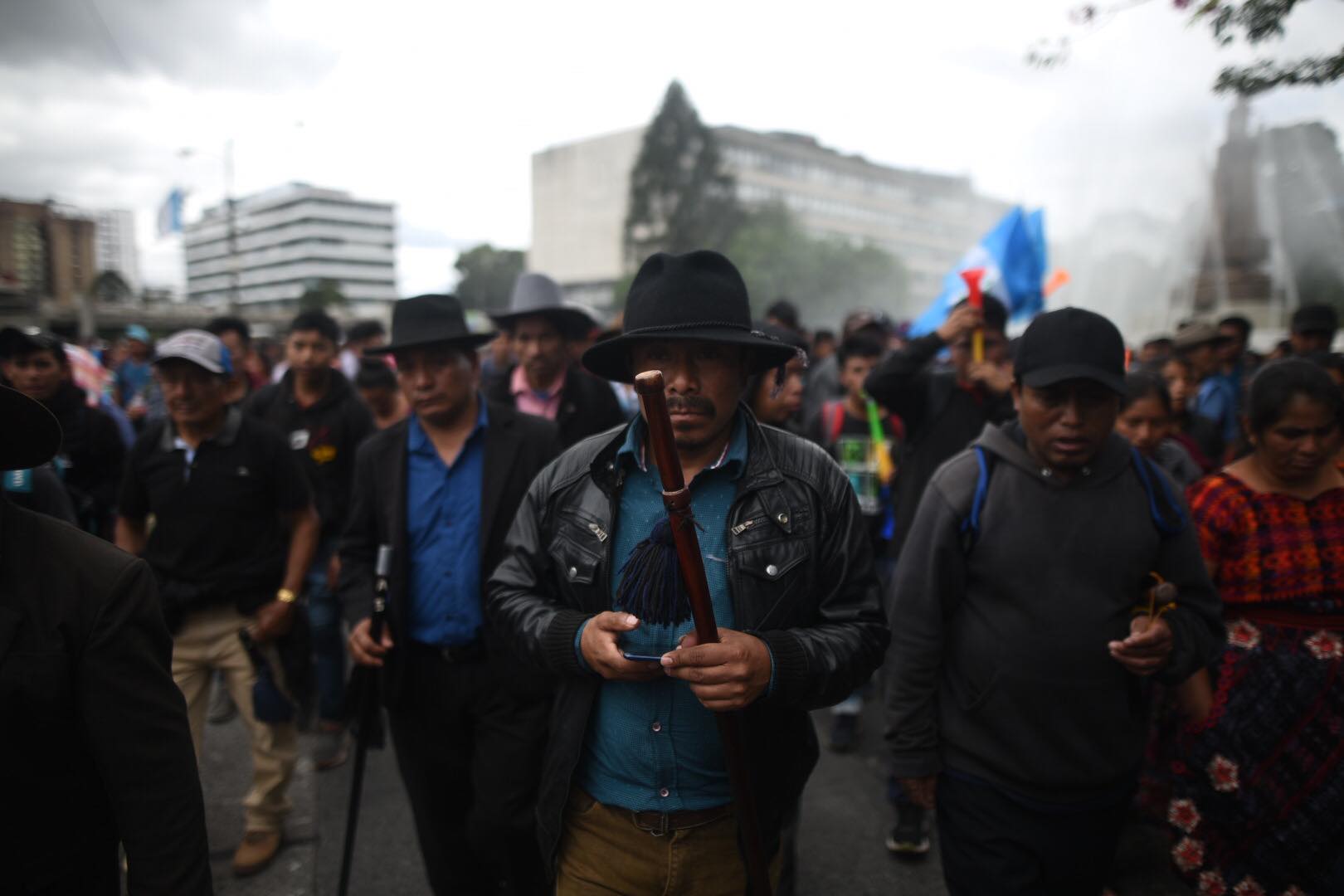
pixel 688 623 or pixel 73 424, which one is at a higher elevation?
pixel 73 424

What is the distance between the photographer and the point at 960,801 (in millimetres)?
2576

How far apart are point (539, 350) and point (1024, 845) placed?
Result: 10.9ft

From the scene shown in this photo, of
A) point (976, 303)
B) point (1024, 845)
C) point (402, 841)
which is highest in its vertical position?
point (976, 303)

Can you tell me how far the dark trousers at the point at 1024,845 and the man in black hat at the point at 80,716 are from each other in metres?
2.06

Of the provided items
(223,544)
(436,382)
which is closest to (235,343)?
(223,544)

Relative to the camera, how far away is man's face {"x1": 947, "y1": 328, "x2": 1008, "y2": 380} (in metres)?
4.18

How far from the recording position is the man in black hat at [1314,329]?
6.29 m

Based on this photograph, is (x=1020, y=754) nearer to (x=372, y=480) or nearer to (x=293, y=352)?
(x=372, y=480)

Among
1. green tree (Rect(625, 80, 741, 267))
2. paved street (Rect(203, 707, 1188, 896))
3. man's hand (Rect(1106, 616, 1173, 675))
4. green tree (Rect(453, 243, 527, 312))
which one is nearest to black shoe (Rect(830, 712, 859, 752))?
paved street (Rect(203, 707, 1188, 896))

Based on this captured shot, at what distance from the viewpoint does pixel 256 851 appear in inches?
151

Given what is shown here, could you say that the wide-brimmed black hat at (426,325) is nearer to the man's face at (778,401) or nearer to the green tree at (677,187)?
the man's face at (778,401)

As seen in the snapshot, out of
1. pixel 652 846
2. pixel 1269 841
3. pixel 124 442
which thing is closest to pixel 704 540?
pixel 652 846

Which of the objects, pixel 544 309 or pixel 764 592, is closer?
pixel 764 592

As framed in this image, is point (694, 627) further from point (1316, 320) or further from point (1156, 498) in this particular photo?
point (1316, 320)
